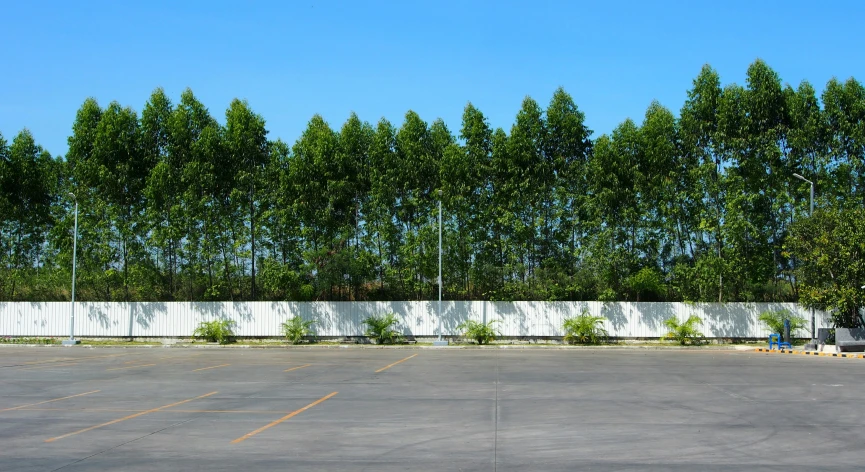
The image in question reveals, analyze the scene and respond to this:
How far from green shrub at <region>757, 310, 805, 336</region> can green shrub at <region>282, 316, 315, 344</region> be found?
24.5m

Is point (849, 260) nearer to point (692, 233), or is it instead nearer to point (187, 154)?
point (692, 233)

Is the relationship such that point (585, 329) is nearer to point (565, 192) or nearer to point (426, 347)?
point (565, 192)

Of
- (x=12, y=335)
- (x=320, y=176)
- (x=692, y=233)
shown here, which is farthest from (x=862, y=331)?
(x=12, y=335)

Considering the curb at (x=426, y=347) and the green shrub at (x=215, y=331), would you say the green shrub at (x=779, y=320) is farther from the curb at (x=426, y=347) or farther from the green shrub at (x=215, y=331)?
the green shrub at (x=215, y=331)

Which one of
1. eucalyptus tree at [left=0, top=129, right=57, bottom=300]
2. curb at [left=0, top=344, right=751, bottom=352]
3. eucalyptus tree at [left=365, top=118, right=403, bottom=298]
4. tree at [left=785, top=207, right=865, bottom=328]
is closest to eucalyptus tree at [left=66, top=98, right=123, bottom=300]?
eucalyptus tree at [left=0, top=129, right=57, bottom=300]

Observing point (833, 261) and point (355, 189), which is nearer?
point (833, 261)

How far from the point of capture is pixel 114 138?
42281 mm

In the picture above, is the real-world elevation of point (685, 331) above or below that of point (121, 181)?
below

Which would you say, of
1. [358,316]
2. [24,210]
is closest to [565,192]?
[358,316]

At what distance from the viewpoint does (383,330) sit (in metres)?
38.9

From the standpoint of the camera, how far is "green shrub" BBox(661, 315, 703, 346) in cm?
3719

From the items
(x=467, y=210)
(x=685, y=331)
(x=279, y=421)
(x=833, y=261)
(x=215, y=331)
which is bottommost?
(x=215, y=331)

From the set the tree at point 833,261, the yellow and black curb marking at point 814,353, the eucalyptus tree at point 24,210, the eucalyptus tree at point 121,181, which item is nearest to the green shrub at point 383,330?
the eucalyptus tree at point 121,181

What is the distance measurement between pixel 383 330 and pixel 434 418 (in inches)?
1036
